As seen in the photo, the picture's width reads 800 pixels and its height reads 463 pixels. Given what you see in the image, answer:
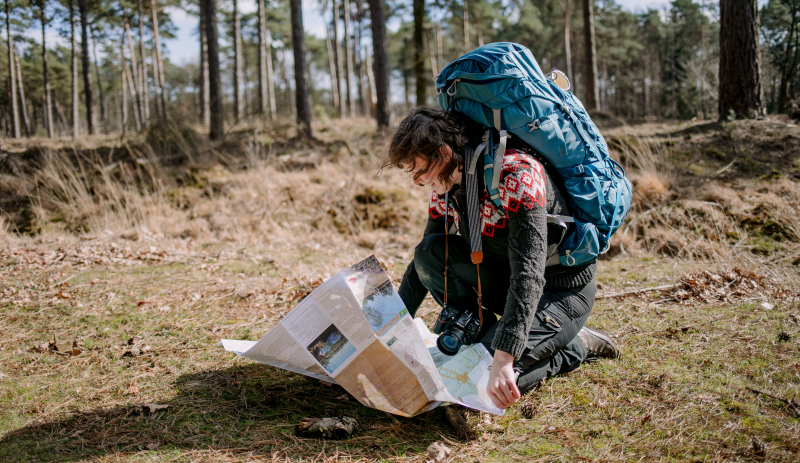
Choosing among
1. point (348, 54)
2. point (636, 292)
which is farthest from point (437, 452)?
point (348, 54)

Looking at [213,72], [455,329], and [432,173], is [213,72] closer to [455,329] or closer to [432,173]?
[432,173]

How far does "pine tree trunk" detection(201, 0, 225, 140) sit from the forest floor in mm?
3542

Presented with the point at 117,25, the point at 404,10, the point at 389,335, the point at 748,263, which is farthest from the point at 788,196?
the point at 117,25

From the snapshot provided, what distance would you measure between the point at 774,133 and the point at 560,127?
204 inches

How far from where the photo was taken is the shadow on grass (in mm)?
1544

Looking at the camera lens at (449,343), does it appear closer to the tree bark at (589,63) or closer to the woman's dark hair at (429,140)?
the woman's dark hair at (429,140)

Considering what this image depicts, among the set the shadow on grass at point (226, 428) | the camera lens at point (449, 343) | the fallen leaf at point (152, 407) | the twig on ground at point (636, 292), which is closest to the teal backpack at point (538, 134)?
the camera lens at point (449, 343)

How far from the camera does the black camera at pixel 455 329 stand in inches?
66.9

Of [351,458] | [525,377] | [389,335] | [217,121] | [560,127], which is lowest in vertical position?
[351,458]

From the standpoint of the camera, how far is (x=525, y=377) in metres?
1.81

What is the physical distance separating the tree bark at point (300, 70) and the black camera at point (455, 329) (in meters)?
7.89

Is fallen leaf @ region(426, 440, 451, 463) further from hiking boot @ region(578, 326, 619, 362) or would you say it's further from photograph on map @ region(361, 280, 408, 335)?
hiking boot @ region(578, 326, 619, 362)

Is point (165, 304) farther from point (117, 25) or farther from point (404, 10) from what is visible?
point (117, 25)

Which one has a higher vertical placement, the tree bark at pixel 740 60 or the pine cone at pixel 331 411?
the tree bark at pixel 740 60
